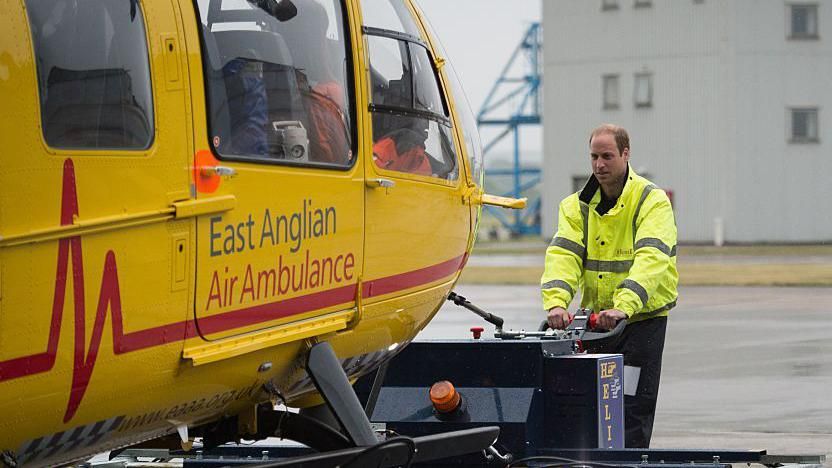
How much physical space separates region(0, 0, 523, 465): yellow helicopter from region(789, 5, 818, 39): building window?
4354cm

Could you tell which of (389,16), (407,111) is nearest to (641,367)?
(407,111)

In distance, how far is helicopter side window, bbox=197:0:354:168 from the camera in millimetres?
5340

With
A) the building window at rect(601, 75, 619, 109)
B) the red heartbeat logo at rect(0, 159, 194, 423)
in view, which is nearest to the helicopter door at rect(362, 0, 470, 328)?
the red heartbeat logo at rect(0, 159, 194, 423)

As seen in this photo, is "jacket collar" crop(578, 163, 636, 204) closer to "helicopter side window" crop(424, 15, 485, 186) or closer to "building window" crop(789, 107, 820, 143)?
"helicopter side window" crop(424, 15, 485, 186)

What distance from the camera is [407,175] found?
6293 millimetres

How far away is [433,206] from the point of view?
21.4 feet

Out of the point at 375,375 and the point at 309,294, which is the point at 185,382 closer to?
the point at 309,294

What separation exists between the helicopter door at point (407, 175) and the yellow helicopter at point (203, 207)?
0.03 feet

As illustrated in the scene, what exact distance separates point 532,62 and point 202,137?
194ft

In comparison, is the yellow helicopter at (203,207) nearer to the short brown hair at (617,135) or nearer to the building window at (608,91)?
the short brown hair at (617,135)

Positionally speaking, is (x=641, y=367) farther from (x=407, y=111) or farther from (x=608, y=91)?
(x=608, y=91)

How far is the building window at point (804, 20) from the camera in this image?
48.3 m

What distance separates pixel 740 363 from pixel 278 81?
33.4 ft

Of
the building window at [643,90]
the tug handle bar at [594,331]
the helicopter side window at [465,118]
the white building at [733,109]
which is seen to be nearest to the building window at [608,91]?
the white building at [733,109]
